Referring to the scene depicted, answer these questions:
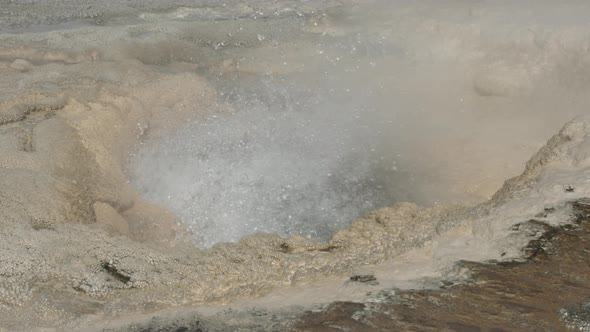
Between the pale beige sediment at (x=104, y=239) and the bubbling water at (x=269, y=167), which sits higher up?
the pale beige sediment at (x=104, y=239)

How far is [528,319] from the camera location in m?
2.63

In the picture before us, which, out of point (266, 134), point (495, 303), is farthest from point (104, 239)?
point (266, 134)

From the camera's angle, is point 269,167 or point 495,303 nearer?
point 495,303

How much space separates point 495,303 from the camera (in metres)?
2.74

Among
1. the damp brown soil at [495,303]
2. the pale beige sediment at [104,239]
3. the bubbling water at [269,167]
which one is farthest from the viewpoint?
the bubbling water at [269,167]

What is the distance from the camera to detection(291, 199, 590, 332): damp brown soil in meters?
2.64

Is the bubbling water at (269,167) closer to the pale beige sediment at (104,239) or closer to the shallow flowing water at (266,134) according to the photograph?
the shallow flowing water at (266,134)

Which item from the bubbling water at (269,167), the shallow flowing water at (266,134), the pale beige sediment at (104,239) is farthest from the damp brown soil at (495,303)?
the bubbling water at (269,167)

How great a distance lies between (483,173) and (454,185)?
0.25 metres

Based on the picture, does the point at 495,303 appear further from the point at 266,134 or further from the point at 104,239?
the point at 266,134

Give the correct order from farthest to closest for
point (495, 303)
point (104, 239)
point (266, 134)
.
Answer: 1. point (266, 134)
2. point (104, 239)
3. point (495, 303)

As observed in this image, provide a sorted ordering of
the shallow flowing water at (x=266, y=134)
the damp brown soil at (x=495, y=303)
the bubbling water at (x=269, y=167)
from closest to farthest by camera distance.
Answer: the damp brown soil at (x=495, y=303) < the shallow flowing water at (x=266, y=134) < the bubbling water at (x=269, y=167)

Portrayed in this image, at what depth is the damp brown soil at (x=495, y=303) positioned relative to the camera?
264 cm

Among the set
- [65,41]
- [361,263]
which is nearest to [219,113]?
[65,41]
